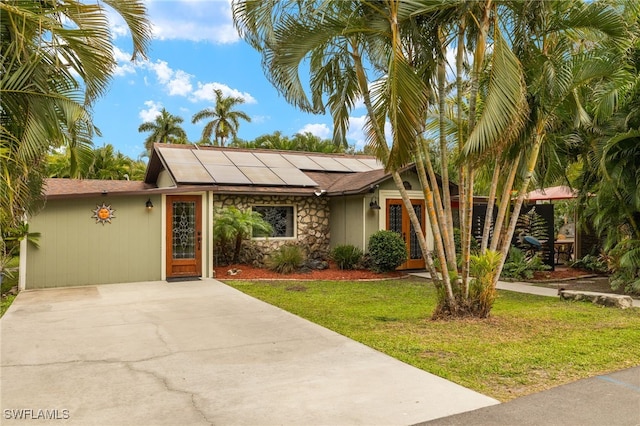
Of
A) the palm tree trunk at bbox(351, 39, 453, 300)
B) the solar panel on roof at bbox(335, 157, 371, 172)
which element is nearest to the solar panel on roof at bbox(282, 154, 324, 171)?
the solar panel on roof at bbox(335, 157, 371, 172)

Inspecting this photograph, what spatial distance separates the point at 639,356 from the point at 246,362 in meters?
4.43

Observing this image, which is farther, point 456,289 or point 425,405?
point 456,289

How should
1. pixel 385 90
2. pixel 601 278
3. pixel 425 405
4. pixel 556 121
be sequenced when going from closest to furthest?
pixel 425 405, pixel 385 90, pixel 556 121, pixel 601 278

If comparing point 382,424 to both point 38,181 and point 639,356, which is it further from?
point 38,181

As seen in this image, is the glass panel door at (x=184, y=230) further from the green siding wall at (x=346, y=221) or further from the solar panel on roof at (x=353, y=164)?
the solar panel on roof at (x=353, y=164)

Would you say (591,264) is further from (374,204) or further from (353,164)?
(353,164)

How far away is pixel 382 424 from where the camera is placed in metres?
3.36

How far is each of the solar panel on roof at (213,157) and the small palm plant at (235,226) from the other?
→ 222 cm

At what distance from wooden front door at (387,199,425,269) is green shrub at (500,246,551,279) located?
2.55 m

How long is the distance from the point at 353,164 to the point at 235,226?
704 cm

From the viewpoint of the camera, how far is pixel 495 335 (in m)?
5.93

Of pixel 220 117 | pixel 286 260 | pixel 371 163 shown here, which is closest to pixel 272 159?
pixel 371 163

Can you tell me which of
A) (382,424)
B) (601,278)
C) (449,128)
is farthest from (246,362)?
(601,278)

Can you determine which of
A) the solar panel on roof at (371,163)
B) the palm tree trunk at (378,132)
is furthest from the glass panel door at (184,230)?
the solar panel on roof at (371,163)
